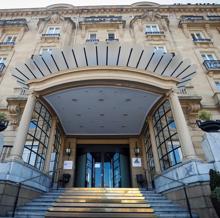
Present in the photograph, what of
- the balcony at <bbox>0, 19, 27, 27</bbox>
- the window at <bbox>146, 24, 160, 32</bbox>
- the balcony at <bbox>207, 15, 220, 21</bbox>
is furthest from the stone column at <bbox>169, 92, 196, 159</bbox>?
the balcony at <bbox>0, 19, 27, 27</bbox>

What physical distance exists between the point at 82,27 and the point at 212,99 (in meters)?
12.6

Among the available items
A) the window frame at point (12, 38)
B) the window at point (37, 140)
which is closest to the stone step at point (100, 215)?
the window at point (37, 140)

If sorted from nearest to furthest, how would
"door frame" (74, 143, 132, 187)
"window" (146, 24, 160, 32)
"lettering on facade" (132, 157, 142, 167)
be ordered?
"lettering on facade" (132, 157, 142, 167) → "door frame" (74, 143, 132, 187) → "window" (146, 24, 160, 32)

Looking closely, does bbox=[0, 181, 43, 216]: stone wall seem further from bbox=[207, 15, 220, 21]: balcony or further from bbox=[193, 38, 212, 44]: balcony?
bbox=[207, 15, 220, 21]: balcony

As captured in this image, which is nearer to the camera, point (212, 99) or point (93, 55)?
point (93, 55)

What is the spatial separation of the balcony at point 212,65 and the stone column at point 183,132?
658cm

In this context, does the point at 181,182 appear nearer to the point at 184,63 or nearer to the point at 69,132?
the point at 184,63

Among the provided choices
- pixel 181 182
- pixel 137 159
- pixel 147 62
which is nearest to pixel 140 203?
pixel 181 182

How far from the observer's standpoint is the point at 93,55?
7.12 meters

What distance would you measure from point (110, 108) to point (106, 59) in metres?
2.35

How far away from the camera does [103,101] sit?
7781 mm

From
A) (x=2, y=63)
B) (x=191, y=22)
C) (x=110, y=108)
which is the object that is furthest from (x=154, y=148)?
(x=191, y=22)

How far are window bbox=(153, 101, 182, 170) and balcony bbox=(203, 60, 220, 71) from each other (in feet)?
20.3

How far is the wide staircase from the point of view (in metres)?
4.46
